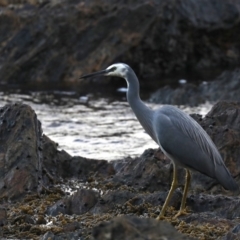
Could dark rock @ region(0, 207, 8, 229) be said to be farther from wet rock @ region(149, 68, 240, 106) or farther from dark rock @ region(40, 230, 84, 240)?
wet rock @ region(149, 68, 240, 106)

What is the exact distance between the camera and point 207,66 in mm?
21062

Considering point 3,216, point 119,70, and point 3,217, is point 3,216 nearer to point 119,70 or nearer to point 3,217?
point 3,217

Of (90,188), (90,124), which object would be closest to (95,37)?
(90,124)

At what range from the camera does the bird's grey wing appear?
8.05m

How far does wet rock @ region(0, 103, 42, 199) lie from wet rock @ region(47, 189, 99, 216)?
31.7 inches

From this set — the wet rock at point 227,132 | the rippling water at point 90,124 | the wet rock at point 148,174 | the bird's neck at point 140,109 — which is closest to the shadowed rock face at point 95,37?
the rippling water at point 90,124

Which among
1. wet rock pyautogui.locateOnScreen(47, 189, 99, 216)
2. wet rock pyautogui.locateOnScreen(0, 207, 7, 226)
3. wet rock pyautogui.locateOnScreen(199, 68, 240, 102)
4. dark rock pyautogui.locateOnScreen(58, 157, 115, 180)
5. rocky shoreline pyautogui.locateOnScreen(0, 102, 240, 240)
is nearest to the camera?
rocky shoreline pyautogui.locateOnScreen(0, 102, 240, 240)

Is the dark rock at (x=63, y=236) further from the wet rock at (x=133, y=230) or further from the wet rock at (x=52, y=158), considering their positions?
the wet rock at (x=52, y=158)

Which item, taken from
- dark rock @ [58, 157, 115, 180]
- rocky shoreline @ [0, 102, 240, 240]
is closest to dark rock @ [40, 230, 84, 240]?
rocky shoreline @ [0, 102, 240, 240]

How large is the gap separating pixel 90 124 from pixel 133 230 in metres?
11.0

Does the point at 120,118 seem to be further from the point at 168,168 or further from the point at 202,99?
the point at 168,168

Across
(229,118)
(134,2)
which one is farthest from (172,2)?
(229,118)

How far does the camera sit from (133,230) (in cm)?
433

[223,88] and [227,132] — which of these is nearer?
[227,132]
